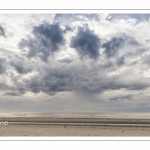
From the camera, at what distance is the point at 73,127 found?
1653 centimetres

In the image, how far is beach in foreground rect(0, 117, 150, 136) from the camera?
48.5 ft

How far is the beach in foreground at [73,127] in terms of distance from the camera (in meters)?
14.8

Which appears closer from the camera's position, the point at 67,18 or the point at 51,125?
the point at 67,18

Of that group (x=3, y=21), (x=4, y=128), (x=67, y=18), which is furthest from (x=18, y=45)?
(x=4, y=128)

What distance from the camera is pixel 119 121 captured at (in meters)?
17.4
